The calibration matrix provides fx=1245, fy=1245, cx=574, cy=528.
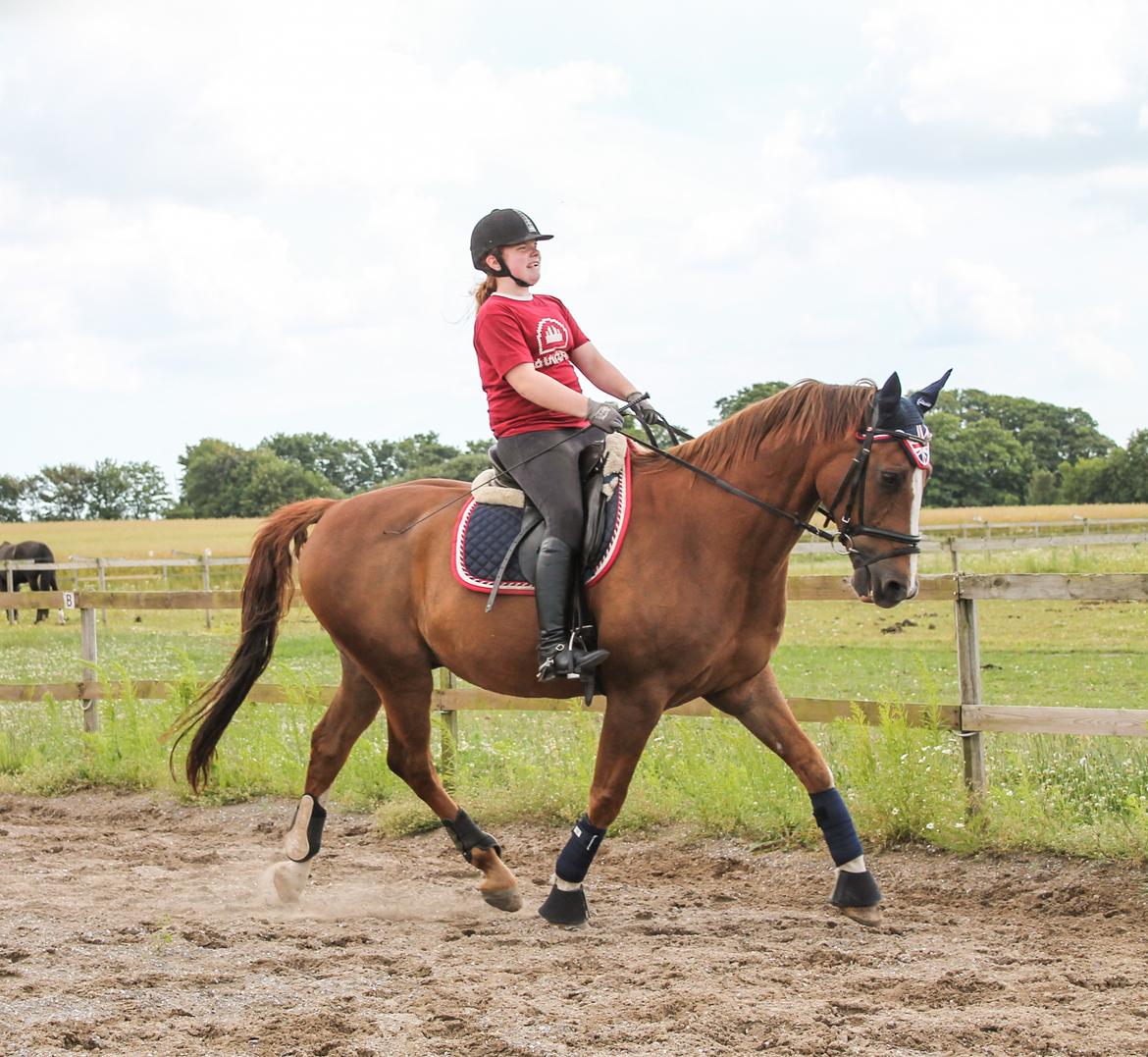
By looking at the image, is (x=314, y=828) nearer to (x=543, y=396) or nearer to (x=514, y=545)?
(x=514, y=545)

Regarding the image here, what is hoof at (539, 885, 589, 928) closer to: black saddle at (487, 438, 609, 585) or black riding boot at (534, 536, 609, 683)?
black riding boot at (534, 536, 609, 683)

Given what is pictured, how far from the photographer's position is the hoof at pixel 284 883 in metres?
5.91

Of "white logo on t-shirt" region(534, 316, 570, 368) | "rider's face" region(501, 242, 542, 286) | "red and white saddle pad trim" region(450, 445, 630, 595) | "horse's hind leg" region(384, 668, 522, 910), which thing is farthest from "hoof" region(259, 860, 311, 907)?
"rider's face" region(501, 242, 542, 286)

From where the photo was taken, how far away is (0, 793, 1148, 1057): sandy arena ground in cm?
388

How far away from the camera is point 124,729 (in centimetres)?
932

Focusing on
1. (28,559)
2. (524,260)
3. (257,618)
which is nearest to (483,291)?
(524,260)

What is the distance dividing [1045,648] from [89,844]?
12.5 meters

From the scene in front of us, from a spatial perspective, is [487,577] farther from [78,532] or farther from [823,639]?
[78,532]

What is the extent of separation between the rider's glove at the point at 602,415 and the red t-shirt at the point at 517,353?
0.62 feet

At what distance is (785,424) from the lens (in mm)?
5281

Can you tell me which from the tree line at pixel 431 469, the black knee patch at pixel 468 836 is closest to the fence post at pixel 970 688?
the black knee patch at pixel 468 836

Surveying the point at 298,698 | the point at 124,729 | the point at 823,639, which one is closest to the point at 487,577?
the point at 298,698

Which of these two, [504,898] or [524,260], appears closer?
[524,260]

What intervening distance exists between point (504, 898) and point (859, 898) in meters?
1.60
